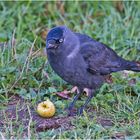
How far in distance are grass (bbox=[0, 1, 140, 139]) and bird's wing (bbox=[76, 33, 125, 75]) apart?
1.09 feet

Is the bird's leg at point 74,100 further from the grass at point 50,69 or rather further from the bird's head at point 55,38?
the bird's head at point 55,38

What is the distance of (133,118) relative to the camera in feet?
20.6

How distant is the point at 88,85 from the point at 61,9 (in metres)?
2.86

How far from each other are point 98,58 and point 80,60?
1.32 ft

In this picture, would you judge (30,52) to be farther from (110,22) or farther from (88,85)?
(110,22)

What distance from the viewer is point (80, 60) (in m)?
6.50

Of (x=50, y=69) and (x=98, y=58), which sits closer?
(x=98, y=58)

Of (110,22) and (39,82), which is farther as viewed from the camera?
(110,22)

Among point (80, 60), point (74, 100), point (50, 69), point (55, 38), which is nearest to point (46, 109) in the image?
point (74, 100)

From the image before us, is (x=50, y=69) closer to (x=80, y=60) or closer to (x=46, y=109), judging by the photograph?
(x=80, y=60)

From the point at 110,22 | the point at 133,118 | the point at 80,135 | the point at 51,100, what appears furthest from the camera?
the point at 110,22

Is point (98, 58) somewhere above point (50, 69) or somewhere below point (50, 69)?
above

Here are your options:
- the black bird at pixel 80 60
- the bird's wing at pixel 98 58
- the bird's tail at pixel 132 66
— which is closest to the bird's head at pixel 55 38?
the black bird at pixel 80 60

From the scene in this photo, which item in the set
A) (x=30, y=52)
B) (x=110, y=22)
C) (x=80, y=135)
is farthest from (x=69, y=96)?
(x=110, y=22)
